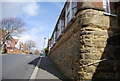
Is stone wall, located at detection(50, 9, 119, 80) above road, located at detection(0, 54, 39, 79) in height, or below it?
above

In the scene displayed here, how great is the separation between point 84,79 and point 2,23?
122 feet

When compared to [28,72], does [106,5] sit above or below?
above

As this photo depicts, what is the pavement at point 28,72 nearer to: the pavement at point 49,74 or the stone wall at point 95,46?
the pavement at point 49,74

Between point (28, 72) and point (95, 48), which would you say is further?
point (28, 72)

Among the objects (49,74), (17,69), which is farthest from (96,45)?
(17,69)

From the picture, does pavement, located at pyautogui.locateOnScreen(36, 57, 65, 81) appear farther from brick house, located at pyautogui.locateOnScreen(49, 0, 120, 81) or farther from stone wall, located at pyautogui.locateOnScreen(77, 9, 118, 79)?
stone wall, located at pyautogui.locateOnScreen(77, 9, 118, 79)

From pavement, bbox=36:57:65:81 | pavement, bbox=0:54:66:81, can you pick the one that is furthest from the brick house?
pavement, bbox=0:54:66:81

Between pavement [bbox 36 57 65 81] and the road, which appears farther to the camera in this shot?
the road

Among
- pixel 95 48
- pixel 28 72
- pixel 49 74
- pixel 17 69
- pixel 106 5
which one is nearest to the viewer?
pixel 95 48

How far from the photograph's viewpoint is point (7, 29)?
3312 centimetres

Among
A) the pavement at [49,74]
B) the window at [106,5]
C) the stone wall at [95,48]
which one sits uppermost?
the window at [106,5]

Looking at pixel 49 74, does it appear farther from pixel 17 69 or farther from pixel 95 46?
pixel 95 46

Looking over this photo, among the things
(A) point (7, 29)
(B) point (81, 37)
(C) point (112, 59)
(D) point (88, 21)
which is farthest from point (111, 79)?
(A) point (7, 29)

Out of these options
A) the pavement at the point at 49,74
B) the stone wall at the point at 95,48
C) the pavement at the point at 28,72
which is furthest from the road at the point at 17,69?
the stone wall at the point at 95,48
